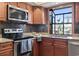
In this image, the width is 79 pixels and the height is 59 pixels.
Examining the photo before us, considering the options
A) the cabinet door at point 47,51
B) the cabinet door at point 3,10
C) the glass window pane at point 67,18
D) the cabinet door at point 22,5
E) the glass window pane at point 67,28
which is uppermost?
the cabinet door at point 22,5

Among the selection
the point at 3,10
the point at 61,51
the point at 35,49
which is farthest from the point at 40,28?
the point at 3,10

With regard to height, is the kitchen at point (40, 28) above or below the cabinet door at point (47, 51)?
above

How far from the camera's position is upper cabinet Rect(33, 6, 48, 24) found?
140cm

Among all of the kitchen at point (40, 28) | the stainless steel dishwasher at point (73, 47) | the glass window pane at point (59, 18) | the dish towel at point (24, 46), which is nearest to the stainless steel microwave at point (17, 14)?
the kitchen at point (40, 28)

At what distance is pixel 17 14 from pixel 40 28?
13.8 inches

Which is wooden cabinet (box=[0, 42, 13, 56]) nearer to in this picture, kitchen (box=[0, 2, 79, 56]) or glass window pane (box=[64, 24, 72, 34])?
kitchen (box=[0, 2, 79, 56])

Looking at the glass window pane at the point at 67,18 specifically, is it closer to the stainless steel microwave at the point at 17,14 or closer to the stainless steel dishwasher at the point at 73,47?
the stainless steel dishwasher at the point at 73,47

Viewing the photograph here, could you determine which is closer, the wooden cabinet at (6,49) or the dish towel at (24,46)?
the wooden cabinet at (6,49)

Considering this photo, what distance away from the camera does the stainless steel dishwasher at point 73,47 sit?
137 cm

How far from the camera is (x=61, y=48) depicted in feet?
4.58

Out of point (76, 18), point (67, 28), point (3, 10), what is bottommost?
point (67, 28)

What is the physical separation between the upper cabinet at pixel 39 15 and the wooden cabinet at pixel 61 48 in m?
0.33

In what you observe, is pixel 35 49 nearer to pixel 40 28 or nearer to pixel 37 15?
pixel 40 28

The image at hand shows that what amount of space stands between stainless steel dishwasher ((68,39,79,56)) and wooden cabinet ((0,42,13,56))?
2.37ft
